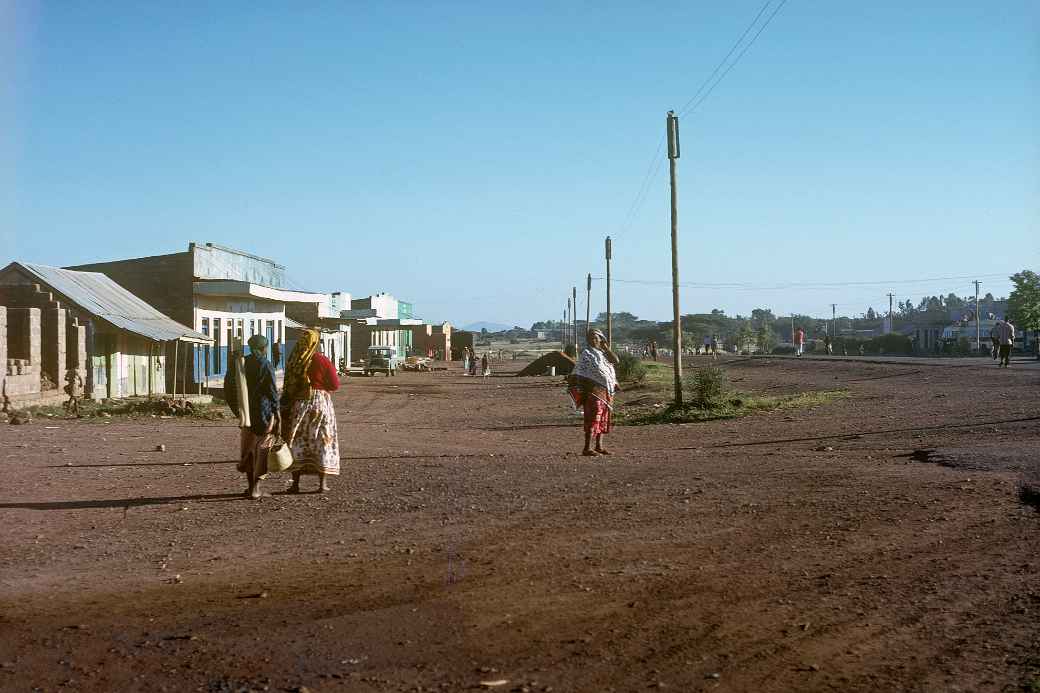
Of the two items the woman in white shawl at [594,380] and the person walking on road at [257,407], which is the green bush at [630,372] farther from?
the person walking on road at [257,407]

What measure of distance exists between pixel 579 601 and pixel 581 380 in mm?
8632

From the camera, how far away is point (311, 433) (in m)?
11.0

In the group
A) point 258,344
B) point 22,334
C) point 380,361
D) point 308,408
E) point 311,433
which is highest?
point 22,334

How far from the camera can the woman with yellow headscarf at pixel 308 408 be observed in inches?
431

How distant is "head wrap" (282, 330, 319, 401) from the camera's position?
11.0 metres

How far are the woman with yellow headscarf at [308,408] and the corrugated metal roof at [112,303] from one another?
1962 cm

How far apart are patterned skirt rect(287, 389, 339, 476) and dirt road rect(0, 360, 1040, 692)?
1.28 feet

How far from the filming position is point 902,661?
535 cm

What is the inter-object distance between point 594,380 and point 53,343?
1650cm

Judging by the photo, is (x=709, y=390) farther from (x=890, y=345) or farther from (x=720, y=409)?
(x=890, y=345)

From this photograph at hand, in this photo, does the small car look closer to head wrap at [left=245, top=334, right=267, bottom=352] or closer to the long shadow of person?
the long shadow of person

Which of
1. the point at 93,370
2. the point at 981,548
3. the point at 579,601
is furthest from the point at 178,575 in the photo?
the point at 93,370

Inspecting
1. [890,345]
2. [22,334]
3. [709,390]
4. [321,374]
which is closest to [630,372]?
[709,390]

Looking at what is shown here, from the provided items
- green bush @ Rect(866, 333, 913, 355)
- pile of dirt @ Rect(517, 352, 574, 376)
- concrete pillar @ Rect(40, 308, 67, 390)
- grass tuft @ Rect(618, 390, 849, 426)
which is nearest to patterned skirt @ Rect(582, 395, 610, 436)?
grass tuft @ Rect(618, 390, 849, 426)
